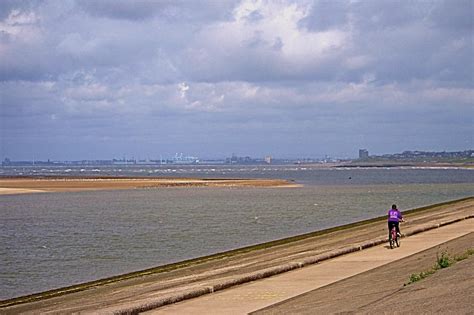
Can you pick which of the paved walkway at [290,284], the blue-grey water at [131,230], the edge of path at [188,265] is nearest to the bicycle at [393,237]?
the paved walkway at [290,284]

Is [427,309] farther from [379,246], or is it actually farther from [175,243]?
[175,243]

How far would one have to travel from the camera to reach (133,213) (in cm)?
5897

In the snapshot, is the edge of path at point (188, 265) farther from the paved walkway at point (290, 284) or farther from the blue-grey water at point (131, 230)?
the blue-grey water at point (131, 230)

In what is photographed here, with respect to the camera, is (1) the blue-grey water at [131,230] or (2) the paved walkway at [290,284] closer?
(2) the paved walkway at [290,284]

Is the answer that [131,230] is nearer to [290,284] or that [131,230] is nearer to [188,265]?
[188,265]

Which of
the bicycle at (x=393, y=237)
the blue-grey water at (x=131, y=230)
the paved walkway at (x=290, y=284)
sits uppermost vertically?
the bicycle at (x=393, y=237)

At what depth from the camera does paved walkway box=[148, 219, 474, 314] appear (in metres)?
16.4

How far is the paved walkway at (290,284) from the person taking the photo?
1638 centimetres

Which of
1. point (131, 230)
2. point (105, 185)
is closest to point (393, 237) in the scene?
point (131, 230)

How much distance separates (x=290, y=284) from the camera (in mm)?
19406

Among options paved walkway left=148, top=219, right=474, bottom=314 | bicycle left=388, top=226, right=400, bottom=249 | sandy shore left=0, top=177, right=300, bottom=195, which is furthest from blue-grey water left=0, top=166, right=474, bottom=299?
sandy shore left=0, top=177, right=300, bottom=195

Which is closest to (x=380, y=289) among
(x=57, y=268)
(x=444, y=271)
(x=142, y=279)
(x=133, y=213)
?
(x=444, y=271)

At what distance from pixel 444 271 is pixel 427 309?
448cm

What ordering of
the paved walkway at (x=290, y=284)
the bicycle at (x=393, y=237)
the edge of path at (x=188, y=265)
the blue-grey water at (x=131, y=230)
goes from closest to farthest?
the paved walkway at (x=290, y=284) → the edge of path at (x=188, y=265) → the bicycle at (x=393, y=237) → the blue-grey water at (x=131, y=230)
